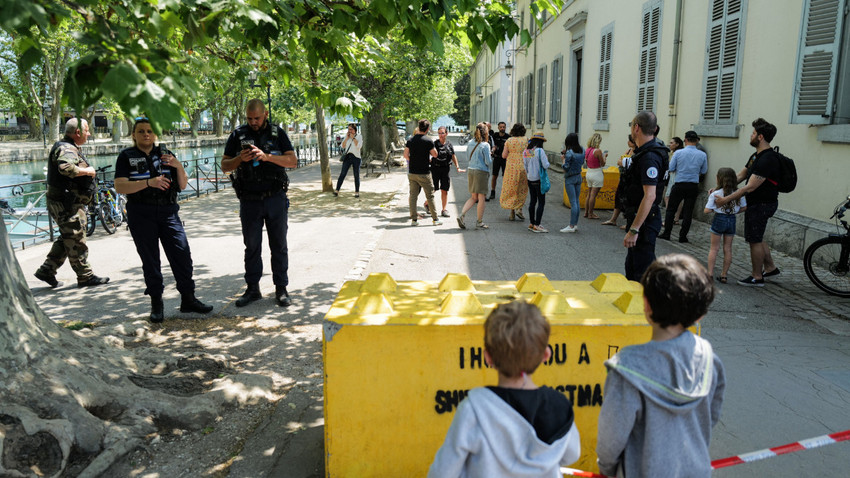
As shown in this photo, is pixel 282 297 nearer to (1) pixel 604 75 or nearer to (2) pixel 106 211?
(2) pixel 106 211

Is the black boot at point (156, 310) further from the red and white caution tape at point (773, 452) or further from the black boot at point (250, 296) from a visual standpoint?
the red and white caution tape at point (773, 452)

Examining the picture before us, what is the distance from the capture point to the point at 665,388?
75.5 inches

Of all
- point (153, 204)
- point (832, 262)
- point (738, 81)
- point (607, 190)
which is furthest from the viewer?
point (607, 190)

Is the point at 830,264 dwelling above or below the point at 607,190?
below

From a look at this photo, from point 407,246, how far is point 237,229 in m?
3.69

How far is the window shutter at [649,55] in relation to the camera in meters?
13.2

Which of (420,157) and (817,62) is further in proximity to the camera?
(420,157)

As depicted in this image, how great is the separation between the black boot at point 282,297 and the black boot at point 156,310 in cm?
108

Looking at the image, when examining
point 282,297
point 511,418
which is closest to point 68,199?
point 282,297

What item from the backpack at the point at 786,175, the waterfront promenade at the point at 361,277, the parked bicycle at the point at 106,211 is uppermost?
the backpack at the point at 786,175

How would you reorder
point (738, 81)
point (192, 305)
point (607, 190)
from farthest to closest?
1. point (607, 190)
2. point (738, 81)
3. point (192, 305)

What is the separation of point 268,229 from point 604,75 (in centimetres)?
1325

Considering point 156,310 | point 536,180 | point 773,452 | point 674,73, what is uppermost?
point 674,73

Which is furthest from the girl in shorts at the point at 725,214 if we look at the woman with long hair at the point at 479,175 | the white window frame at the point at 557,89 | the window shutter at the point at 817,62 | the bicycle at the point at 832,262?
the white window frame at the point at 557,89
